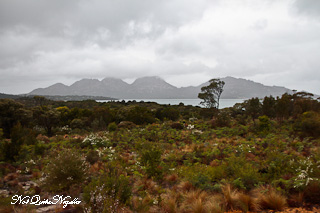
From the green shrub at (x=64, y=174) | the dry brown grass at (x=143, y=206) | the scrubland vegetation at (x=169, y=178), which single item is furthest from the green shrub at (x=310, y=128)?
the green shrub at (x=64, y=174)

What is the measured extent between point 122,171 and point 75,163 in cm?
225

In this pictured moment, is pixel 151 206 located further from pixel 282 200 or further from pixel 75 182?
pixel 282 200

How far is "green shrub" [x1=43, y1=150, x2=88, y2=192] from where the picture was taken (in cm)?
625

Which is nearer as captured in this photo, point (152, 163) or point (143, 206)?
point (143, 206)

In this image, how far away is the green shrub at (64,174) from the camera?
6.25 metres

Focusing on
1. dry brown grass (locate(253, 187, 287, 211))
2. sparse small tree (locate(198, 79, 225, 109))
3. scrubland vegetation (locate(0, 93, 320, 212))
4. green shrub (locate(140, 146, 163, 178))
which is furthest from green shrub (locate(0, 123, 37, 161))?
sparse small tree (locate(198, 79, 225, 109))

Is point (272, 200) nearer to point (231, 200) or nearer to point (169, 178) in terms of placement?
point (231, 200)

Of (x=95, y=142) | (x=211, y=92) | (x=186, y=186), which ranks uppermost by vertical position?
(x=211, y=92)

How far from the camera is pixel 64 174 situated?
6391mm

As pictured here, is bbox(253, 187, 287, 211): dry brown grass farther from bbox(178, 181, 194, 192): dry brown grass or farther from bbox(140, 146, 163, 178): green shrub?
bbox(140, 146, 163, 178): green shrub

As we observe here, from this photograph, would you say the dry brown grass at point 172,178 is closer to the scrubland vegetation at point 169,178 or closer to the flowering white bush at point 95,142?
the scrubland vegetation at point 169,178

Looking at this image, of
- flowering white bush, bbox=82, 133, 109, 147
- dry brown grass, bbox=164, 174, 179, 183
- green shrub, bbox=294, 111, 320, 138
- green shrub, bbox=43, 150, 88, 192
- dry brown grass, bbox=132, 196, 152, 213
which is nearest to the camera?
dry brown grass, bbox=132, 196, 152, 213

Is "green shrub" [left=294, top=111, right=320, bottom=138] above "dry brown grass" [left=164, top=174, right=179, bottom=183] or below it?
above

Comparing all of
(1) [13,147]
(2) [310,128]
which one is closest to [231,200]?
(1) [13,147]
